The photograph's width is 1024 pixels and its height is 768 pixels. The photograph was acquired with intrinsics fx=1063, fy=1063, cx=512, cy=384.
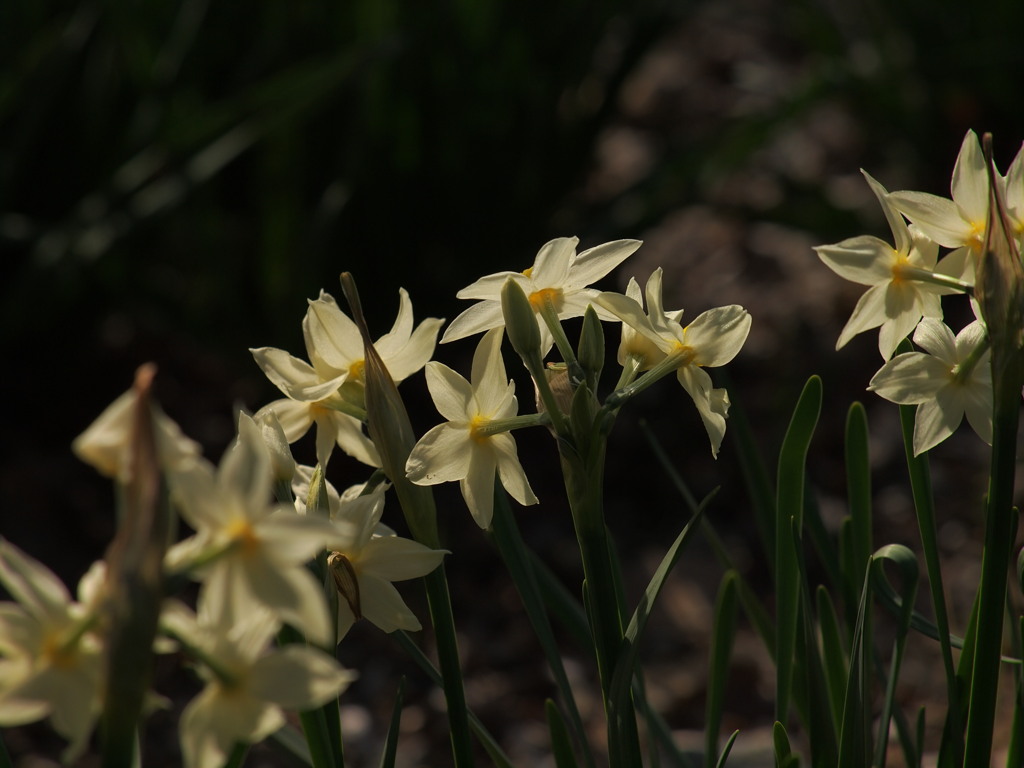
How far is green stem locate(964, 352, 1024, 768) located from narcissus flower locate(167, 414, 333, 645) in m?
0.31

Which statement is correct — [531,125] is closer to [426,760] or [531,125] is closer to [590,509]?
[426,760]

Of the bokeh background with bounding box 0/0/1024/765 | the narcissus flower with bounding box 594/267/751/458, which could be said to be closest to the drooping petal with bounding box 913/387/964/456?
the narcissus flower with bounding box 594/267/751/458

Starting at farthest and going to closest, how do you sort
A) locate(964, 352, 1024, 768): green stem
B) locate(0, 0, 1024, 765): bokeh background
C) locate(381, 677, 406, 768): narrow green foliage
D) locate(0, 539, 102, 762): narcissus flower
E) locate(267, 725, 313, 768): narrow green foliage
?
locate(0, 0, 1024, 765): bokeh background → locate(267, 725, 313, 768): narrow green foliage → locate(381, 677, 406, 768): narrow green foliage → locate(964, 352, 1024, 768): green stem → locate(0, 539, 102, 762): narcissus flower

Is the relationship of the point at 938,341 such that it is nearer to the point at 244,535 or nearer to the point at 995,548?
the point at 995,548

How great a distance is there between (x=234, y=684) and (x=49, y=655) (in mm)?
60

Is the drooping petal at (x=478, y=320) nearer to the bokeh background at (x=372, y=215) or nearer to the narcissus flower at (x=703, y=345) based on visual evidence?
the narcissus flower at (x=703, y=345)

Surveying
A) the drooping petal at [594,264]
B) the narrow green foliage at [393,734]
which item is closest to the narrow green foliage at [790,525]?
the drooping petal at [594,264]

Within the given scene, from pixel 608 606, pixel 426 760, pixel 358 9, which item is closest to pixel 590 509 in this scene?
pixel 608 606

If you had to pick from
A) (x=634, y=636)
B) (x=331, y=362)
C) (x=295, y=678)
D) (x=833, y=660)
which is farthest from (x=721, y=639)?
(x=295, y=678)

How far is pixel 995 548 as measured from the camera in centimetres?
52

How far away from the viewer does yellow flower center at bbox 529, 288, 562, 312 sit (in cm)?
56

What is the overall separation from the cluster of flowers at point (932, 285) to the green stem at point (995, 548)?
1.4 inches

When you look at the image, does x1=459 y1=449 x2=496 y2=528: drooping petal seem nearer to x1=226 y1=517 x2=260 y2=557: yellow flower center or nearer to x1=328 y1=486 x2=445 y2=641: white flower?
x1=328 y1=486 x2=445 y2=641: white flower

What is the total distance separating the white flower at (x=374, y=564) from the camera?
52 centimetres
